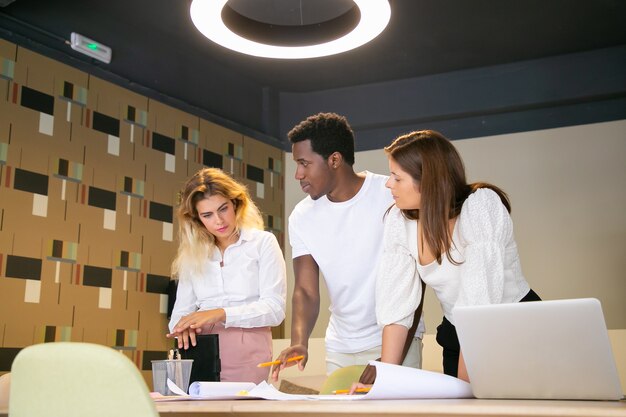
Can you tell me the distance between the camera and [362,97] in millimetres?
6035

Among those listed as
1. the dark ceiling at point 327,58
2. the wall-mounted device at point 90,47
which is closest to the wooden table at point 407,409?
the dark ceiling at point 327,58

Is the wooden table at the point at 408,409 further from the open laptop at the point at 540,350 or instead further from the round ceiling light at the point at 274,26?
the round ceiling light at the point at 274,26

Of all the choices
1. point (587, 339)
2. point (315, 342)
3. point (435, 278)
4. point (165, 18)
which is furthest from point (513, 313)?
point (165, 18)

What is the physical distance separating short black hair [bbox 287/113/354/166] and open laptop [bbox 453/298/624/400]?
64.2 inches

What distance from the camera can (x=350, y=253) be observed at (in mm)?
2672

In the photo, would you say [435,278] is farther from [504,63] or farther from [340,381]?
[504,63]

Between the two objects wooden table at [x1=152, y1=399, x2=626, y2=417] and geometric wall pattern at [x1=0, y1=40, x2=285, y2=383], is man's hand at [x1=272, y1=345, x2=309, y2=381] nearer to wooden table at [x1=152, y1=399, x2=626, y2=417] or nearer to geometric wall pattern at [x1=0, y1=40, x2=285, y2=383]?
wooden table at [x1=152, y1=399, x2=626, y2=417]

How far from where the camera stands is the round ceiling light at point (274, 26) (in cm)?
295

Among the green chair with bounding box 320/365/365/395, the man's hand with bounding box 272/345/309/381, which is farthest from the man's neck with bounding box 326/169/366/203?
the green chair with bounding box 320/365/365/395

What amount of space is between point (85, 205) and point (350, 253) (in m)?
2.29

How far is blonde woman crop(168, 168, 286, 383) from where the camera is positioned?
265 centimetres

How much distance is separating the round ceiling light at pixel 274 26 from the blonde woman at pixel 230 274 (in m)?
0.61

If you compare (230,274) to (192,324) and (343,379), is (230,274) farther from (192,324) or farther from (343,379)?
(343,379)

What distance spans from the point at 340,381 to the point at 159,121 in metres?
3.38
